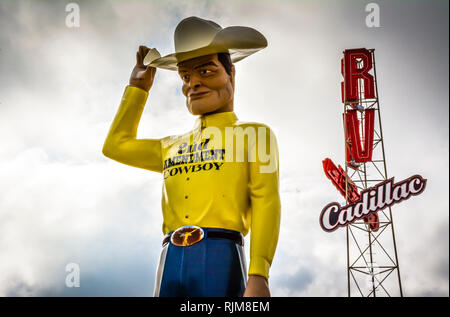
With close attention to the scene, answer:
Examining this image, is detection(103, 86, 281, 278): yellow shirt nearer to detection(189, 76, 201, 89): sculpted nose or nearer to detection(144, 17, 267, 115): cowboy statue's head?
detection(144, 17, 267, 115): cowboy statue's head

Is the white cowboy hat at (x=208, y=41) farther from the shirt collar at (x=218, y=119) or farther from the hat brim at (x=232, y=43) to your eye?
the shirt collar at (x=218, y=119)

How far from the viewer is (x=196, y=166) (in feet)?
10.5

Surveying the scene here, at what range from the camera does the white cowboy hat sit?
3.34m

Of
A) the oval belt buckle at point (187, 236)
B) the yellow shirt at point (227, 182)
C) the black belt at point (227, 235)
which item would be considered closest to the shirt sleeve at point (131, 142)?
the yellow shirt at point (227, 182)

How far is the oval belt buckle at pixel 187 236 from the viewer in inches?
116

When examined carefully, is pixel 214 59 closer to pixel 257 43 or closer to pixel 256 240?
pixel 257 43

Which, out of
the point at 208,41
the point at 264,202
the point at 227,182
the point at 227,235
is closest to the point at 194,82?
the point at 208,41

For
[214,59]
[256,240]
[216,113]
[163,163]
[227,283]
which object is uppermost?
[214,59]

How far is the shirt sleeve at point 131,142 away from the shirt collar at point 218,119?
0.42m

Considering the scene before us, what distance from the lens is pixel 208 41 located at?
3393 millimetres

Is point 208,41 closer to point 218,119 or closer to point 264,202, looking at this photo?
point 218,119

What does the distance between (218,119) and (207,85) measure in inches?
9.6

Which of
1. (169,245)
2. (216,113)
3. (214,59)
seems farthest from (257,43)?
(169,245)
